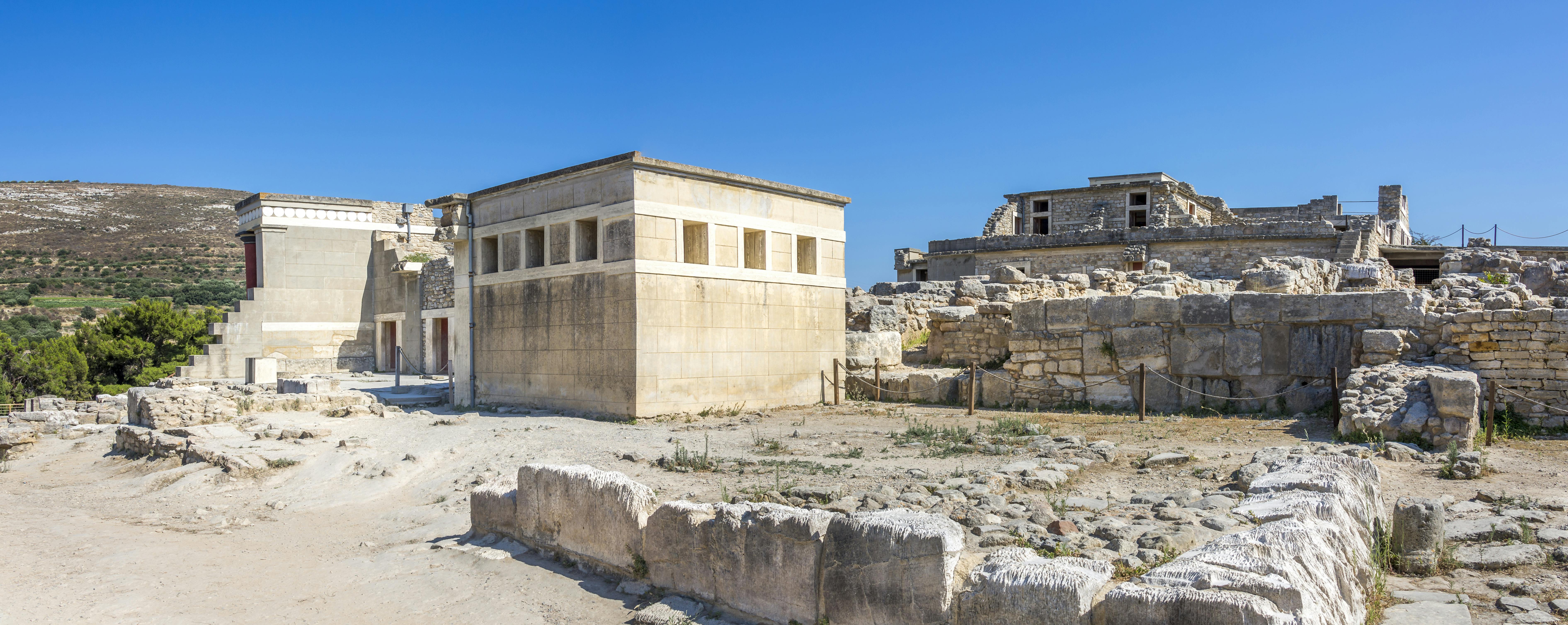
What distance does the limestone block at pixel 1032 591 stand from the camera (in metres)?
3.51

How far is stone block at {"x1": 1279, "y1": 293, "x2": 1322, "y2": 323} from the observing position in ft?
35.4

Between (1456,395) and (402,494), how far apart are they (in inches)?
396

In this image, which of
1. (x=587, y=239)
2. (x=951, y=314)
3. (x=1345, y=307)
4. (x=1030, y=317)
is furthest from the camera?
(x=951, y=314)

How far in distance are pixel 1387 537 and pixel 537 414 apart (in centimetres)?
1118

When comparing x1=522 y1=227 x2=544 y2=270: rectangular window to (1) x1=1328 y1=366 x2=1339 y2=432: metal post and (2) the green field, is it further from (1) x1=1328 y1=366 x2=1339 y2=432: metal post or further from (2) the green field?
(2) the green field

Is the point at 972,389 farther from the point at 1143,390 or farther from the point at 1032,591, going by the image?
the point at 1032,591

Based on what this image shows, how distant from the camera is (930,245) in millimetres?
28484

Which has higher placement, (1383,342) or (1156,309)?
(1156,309)

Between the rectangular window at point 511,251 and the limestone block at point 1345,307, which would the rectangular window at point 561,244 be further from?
the limestone block at point 1345,307

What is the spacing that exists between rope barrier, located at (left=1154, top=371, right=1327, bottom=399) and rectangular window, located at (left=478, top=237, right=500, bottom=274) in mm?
10576

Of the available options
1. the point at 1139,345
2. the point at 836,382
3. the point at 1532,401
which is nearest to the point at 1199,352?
the point at 1139,345

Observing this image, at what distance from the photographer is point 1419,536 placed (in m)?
4.93

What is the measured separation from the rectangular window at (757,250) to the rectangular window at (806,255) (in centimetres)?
84

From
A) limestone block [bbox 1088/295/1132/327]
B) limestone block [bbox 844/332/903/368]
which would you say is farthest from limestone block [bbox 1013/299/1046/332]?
limestone block [bbox 844/332/903/368]
